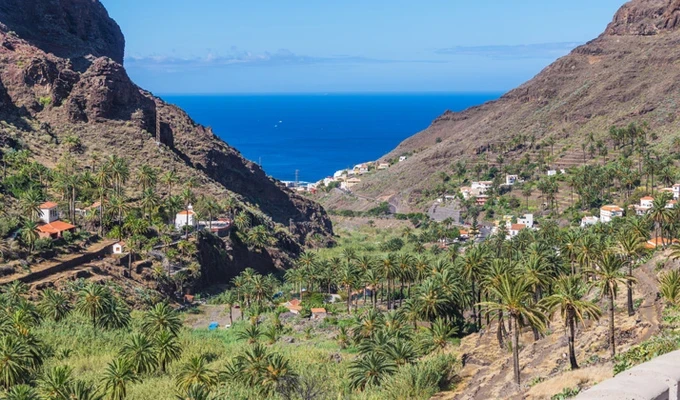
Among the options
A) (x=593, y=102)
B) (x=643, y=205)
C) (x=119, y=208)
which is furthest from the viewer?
(x=593, y=102)

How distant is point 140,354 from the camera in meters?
47.5

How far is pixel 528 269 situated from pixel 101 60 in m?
77.3

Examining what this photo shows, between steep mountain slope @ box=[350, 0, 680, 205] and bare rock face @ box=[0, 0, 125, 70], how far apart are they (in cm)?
7537

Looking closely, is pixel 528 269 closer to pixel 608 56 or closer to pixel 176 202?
pixel 176 202

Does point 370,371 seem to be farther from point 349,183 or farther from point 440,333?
point 349,183

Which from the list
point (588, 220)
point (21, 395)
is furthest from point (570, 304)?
point (588, 220)

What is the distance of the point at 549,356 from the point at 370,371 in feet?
35.9

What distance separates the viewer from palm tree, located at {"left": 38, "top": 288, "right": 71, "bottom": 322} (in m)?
59.8

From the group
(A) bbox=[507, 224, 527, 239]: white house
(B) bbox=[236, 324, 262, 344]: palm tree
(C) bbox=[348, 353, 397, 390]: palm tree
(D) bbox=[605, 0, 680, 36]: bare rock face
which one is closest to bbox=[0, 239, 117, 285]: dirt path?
(B) bbox=[236, 324, 262, 344]: palm tree

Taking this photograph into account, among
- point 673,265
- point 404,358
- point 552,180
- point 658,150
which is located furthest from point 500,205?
point 404,358

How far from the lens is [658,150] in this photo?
136375 mm

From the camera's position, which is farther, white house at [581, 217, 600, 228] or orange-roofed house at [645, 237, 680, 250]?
white house at [581, 217, 600, 228]

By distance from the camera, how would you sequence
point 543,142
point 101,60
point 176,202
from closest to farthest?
point 176,202 < point 101,60 < point 543,142

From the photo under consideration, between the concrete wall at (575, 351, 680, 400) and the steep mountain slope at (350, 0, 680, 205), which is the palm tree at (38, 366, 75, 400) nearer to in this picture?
the concrete wall at (575, 351, 680, 400)
